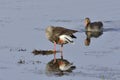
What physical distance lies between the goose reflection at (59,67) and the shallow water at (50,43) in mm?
164

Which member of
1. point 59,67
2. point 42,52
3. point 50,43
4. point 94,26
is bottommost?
point 59,67

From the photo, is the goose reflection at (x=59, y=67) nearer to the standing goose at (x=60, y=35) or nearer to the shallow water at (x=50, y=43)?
the shallow water at (x=50, y=43)

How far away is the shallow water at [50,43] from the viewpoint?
52.5 feet

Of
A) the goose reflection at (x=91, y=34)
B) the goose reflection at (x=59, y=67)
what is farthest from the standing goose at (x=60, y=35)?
the goose reflection at (x=91, y=34)

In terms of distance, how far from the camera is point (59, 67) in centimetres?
1688

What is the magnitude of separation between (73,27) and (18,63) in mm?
8988

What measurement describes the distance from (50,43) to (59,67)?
4532mm

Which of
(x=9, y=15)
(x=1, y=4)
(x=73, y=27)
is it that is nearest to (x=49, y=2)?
(x=1, y=4)

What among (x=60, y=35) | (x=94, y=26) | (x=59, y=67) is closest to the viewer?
(x=59, y=67)

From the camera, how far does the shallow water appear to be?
16.0 metres

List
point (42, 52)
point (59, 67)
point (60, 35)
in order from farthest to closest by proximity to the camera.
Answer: point (60, 35)
point (42, 52)
point (59, 67)

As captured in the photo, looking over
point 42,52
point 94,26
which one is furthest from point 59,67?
point 94,26

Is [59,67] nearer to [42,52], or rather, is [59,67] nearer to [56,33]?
[42,52]

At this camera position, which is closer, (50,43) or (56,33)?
(56,33)
